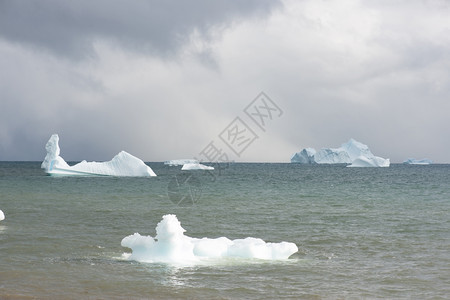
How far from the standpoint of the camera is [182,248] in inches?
427

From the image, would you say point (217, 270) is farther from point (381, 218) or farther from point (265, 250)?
point (381, 218)

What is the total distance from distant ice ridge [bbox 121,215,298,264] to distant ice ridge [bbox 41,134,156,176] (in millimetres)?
36222

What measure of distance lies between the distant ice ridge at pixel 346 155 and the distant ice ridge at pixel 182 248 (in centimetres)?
8142

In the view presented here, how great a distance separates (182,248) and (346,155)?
318ft

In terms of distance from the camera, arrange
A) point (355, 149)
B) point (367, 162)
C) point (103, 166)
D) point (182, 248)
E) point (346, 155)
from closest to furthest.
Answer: point (182, 248) < point (103, 166) < point (367, 162) < point (355, 149) < point (346, 155)

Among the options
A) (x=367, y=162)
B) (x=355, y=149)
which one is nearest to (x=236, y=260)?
(x=367, y=162)

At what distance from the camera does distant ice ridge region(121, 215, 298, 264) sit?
34.8ft

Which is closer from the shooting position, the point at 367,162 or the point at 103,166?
the point at 103,166

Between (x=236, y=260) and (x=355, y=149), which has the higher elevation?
(x=355, y=149)

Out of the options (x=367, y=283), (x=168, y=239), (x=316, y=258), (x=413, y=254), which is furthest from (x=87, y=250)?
(x=413, y=254)

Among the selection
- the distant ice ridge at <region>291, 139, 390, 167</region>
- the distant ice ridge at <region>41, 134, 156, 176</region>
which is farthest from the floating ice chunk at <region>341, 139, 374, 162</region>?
the distant ice ridge at <region>41, 134, 156, 176</region>

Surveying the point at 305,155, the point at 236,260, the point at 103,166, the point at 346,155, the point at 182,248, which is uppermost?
the point at 305,155

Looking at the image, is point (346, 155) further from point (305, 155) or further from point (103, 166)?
point (103, 166)

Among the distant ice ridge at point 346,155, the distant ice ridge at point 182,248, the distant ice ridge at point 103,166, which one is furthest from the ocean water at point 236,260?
the distant ice ridge at point 346,155
